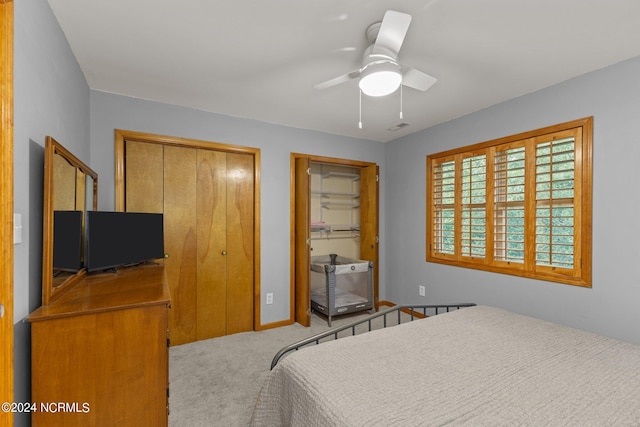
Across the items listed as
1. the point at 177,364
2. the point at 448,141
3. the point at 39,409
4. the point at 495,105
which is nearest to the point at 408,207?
the point at 448,141

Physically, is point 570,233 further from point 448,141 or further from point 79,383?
point 79,383

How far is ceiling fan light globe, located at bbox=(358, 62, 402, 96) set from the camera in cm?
161

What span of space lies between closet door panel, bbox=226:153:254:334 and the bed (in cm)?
195

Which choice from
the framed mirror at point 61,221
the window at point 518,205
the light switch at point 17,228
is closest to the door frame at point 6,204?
the light switch at point 17,228

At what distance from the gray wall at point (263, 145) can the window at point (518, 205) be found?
125 centimetres

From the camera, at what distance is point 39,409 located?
117 cm

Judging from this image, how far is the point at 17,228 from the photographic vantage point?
1147mm

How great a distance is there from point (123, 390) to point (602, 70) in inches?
144

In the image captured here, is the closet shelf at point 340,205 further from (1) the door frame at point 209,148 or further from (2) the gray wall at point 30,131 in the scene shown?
(2) the gray wall at point 30,131

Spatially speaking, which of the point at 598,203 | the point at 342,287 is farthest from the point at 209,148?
the point at 598,203

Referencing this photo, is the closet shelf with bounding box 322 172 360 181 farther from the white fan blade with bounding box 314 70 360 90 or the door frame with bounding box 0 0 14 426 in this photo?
the door frame with bounding box 0 0 14 426

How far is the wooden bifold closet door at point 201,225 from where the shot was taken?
2.89m

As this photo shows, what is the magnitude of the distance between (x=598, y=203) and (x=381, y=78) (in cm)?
199

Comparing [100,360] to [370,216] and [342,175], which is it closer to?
[370,216]
